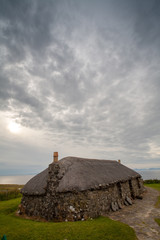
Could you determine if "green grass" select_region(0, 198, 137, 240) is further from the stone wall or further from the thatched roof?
the thatched roof

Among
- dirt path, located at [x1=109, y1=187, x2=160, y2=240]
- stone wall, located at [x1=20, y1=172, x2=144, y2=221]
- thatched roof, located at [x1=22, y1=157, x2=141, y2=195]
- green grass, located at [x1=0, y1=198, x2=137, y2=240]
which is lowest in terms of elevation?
Answer: dirt path, located at [x1=109, y1=187, x2=160, y2=240]

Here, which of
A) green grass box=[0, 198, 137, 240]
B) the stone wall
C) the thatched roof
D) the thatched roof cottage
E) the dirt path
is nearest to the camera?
green grass box=[0, 198, 137, 240]

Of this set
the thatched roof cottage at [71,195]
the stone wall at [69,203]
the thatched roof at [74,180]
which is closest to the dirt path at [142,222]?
the stone wall at [69,203]

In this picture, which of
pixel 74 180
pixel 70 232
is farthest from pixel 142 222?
pixel 74 180

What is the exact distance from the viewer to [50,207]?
41.9 feet

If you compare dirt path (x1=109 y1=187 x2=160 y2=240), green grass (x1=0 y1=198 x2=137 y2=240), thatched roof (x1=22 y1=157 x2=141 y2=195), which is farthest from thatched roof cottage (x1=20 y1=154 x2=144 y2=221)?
green grass (x1=0 y1=198 x2=137 y2=240)

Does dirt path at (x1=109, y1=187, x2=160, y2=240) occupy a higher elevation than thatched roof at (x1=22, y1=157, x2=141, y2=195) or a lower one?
lower

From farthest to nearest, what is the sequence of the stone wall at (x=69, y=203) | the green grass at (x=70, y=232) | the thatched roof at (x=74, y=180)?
1. the thatched roof at (x=74, y=180)
2. the stone wall at (x=69, y=203)
3. the green grass at (x=70, y=232)

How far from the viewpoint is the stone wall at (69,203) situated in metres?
12.0

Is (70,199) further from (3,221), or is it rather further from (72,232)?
(3,221)

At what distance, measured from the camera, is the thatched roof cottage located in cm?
1213

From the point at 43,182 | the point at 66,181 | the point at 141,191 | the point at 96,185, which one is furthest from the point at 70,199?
the point at 141,191

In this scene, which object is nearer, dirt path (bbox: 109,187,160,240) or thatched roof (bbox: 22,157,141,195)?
dirt path (bbox: 109,187,160,240)

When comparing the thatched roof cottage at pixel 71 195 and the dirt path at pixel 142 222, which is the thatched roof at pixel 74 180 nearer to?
the thatched roof cottage at pixel 71 195
